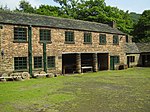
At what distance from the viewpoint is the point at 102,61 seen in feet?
119

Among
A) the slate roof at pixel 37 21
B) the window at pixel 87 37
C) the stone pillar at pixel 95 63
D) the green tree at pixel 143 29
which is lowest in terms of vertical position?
the stone pillar at pixel 95 63

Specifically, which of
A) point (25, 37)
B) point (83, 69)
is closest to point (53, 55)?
point (25, 37)

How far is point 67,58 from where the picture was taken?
32.9 m

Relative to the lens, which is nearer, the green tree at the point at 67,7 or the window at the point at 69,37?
the window at the point at 69,37

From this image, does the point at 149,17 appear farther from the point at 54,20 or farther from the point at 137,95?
the point at 137,95

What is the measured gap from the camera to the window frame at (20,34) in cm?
2431

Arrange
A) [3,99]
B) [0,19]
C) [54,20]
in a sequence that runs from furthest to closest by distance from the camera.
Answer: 1. [54,20]
2. [0,19]
3. [3,99]

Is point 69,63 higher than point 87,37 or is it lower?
lower

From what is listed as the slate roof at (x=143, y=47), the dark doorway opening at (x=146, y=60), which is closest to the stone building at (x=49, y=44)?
the dark doorway opening at (x=146, y=60)

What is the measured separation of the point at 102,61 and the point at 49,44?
11.8 meters

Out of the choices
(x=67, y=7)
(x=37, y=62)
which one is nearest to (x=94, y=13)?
(x=67, y=7)

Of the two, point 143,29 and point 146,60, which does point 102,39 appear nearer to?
point 146,60

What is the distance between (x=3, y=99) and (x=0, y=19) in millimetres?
12666

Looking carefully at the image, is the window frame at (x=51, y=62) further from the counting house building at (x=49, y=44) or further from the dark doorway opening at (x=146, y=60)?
→ the dark doorway opening at (x=146, y=60)
